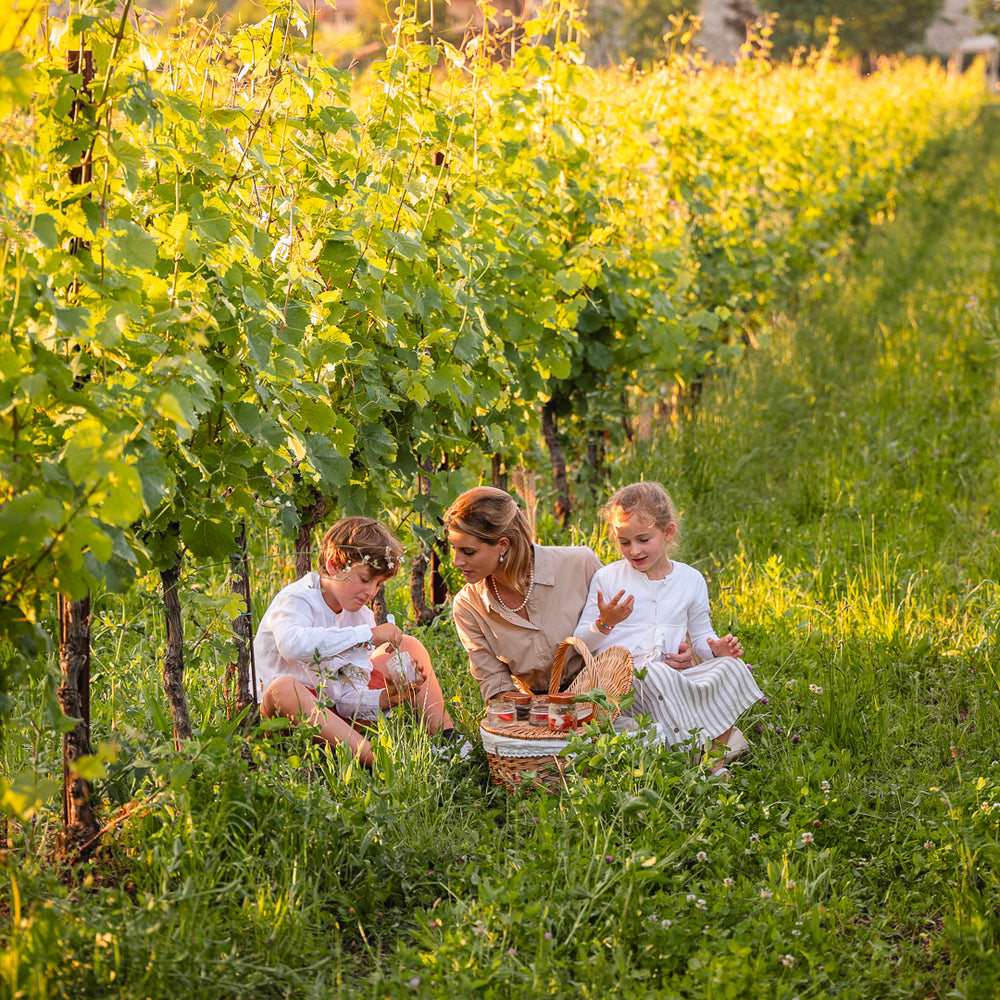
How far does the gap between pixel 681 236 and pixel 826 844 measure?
4516 millimetres

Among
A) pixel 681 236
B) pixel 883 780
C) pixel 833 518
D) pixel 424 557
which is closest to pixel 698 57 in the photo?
pixel 681 236

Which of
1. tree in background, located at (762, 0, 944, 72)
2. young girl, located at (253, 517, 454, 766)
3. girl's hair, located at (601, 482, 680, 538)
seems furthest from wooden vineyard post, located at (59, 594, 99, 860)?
tree in background, located at (762, 0, 944, 72)

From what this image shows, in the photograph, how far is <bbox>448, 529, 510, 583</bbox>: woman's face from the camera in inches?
133

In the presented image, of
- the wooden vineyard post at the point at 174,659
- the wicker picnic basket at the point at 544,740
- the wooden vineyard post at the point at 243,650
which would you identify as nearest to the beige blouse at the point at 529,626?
the wicker picnic basket at the point at 544,740

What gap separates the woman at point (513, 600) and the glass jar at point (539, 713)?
0.80 feet

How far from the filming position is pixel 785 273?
865cm

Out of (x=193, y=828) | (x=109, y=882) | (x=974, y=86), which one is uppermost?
(x=974, y=86)

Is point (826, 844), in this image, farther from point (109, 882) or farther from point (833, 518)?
point (833, 518)

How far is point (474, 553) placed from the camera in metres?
3.39

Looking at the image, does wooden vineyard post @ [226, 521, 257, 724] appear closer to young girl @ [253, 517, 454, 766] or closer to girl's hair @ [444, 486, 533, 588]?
young girl @ [253, 517, 454, 766]

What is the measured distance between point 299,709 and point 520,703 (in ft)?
2.28

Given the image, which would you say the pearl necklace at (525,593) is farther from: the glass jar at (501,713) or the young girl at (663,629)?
the glass jar at (501,713)

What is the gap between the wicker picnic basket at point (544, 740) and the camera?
120 inches

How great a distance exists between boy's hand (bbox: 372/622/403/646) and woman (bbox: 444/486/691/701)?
249 mm
